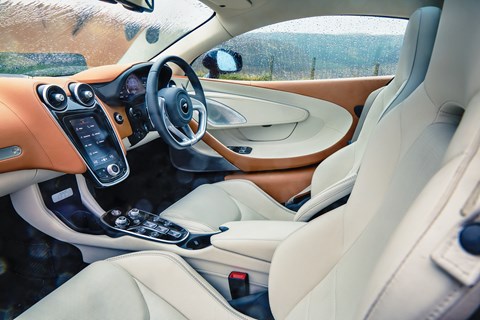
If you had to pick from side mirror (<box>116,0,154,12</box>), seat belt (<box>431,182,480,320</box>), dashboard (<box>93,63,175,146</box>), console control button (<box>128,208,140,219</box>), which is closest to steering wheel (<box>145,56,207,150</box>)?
dashboard (<box>93,63,175,146</box>)

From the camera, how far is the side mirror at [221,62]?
83.7 inches

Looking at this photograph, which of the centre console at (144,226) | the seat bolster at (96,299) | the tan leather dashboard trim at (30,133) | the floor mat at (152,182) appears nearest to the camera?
the seat bolster at (96,299)

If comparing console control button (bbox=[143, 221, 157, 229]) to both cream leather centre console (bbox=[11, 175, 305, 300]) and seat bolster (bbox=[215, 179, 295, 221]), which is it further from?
seat bolster (bbox=[215, 179, 295, 221])

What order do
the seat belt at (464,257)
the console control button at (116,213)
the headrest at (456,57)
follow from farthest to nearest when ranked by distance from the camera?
the console control button at (116,213), the headrest at (456,57), the seat belt at (464,257)

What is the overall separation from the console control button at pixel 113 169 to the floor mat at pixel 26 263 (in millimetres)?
312

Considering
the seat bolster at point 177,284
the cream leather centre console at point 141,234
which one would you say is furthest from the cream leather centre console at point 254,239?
the seat bolster at point 177,284

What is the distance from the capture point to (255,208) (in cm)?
168

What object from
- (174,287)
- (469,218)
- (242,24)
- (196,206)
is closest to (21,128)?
(174,287)

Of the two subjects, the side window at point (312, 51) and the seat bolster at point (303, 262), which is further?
the side window at point (312, 51)

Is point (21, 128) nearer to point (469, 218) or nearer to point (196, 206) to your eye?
point (196, 206)

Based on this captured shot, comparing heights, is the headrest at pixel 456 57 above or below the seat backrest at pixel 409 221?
above

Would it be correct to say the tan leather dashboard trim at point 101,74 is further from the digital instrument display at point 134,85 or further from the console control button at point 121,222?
the console control button at point 121,222

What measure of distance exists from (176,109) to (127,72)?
0.26m

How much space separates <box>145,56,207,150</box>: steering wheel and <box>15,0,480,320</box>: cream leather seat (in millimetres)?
481
